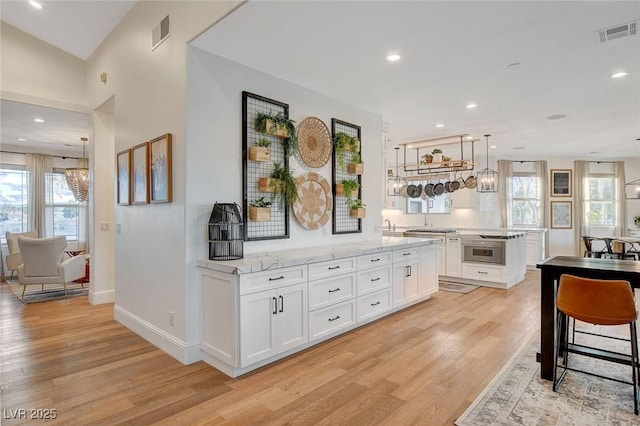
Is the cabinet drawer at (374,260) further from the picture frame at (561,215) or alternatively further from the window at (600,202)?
the window at (600,202)

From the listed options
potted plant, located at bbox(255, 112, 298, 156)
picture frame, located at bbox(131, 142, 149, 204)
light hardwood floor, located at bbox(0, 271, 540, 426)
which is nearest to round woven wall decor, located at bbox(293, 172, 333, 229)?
potted plant, located at bbox(255, 112, 298, 156)

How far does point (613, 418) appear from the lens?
2.19 m

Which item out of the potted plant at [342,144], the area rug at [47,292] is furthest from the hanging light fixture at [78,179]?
the potted plant at [342,144]

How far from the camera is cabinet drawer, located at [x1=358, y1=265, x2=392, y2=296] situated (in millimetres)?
3811

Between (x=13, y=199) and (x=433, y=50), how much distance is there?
8.70 meters

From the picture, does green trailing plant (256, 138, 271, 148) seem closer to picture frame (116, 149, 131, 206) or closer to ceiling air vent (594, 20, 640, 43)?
picture frame (116, 149, 131, 206)

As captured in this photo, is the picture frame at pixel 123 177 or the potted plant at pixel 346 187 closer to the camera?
the picture frame at pixel 123 177

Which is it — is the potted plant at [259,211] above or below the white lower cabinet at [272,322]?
above

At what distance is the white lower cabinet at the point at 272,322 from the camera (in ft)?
8.94

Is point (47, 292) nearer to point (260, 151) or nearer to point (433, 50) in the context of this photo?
point (260, 151)

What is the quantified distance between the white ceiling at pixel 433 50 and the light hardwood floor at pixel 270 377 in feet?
8.97

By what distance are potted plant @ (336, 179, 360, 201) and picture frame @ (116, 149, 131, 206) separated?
2.40 m

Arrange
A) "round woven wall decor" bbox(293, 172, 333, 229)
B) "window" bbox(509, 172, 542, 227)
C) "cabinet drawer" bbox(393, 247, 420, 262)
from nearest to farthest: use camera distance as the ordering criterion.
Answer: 1. "round woven wall decor" bbox(293, 172, 333, 229)
2. "cabinet drawer" bbox(393, 247, 420, 262)
3. "window" bbox(509, 172, 542, 227)

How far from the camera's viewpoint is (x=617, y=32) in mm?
2885
